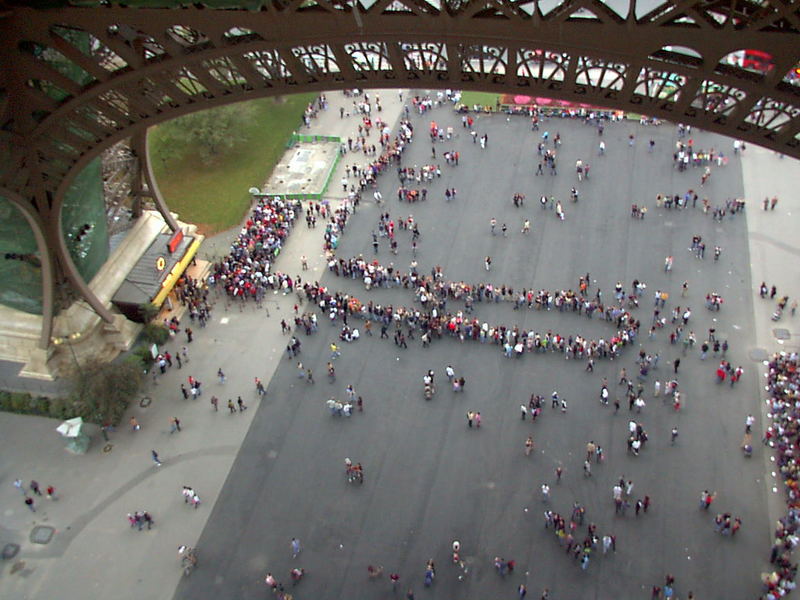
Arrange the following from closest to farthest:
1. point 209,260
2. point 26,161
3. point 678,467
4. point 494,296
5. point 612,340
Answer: point 26,161
point 678,467
point 612,340
point 494,296
point 209,260

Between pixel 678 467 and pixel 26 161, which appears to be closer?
pixel 26 161

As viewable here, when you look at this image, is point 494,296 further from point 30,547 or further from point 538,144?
point 30,547

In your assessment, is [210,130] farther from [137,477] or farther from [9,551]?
[9,551]

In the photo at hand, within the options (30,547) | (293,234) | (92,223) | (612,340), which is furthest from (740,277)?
(30,547)

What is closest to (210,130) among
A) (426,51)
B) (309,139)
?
(309,139)

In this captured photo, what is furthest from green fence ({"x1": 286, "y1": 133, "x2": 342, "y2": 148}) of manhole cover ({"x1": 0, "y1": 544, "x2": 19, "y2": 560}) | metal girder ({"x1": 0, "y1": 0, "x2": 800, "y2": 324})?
manhole cover ({"x1": 0, "y1": 544, "x2": 19, "y2": 560})

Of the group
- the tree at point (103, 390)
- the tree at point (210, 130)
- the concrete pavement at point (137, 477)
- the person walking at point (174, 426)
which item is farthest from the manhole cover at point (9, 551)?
the tree at point (210, 130)

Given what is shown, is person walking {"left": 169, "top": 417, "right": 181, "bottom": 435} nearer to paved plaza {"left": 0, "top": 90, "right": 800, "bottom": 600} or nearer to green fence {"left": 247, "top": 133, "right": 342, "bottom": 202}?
paved plaza {"left": 0, "top": 90, "right": 800, "bottom": 600}
